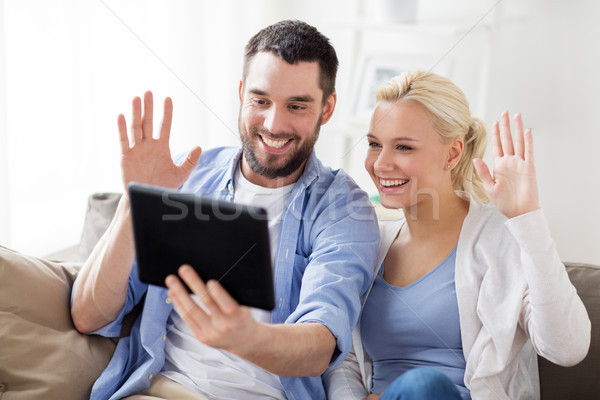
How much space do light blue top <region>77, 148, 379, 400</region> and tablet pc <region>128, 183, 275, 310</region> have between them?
1.01 feet

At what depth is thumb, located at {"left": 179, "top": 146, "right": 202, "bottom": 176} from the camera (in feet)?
5.00

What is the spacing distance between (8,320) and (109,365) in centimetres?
25

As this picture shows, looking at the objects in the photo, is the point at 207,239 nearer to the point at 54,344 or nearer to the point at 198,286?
the point at 198,286

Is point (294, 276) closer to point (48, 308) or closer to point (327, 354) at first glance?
point (327, 354)

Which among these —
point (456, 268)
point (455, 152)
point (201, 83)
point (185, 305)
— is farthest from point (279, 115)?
point (201, 83)

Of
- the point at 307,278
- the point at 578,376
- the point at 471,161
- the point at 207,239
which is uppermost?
the point at 471,161

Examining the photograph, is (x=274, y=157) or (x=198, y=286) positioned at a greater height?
(x=274, y=157)

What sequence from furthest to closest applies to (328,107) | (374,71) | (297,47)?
(374,71) < (328,107) < (297,47)

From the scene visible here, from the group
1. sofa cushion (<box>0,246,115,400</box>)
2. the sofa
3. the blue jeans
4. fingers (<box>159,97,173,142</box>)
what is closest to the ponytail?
the sofa

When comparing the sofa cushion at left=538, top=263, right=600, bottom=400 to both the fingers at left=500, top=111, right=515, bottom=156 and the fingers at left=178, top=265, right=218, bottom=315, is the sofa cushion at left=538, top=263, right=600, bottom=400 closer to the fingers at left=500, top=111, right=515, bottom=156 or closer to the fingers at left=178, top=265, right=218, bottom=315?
the fingers at left=500, top=111, right=515, bottom=156

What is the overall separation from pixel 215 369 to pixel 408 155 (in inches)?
26.3

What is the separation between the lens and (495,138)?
142cm

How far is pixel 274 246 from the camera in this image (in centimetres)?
157

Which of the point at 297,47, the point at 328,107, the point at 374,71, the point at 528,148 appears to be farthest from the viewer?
the point at 374,71
